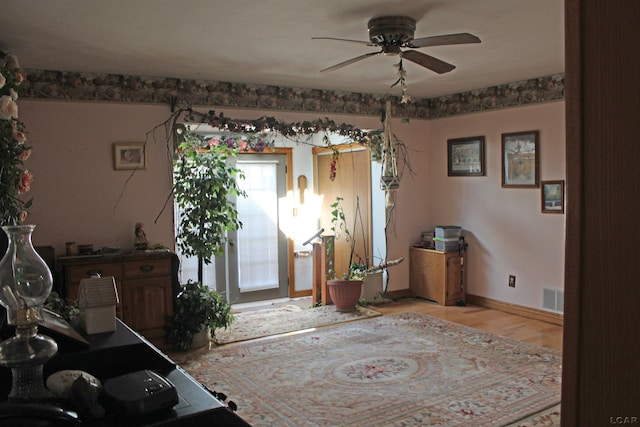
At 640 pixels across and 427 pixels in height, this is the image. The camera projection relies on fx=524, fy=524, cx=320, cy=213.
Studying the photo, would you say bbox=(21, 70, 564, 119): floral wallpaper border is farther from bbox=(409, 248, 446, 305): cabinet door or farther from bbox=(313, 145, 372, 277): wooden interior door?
bbox=(409, 248, 446, 305): cabinet door

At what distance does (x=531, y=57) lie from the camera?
4.34 m

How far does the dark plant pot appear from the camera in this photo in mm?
5809

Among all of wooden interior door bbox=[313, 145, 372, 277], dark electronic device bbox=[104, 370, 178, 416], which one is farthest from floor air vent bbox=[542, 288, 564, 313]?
dark electronic device bbox=[104, 370, 178, 416]

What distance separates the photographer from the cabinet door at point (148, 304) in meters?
4.35

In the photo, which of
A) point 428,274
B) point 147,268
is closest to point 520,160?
point 428,274

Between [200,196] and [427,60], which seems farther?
[200,196]

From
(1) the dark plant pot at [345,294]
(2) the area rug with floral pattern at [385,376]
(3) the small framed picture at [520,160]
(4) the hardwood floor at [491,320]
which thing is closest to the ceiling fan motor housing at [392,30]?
(2) the area rug with floral pattern at [385,376]

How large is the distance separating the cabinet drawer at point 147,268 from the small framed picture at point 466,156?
3.55 m

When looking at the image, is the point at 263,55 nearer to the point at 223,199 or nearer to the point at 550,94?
the point at 223,199

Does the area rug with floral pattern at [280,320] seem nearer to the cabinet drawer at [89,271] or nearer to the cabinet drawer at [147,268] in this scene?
the cabinet drawer at [147,268]

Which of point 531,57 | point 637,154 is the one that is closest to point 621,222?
point 637,154

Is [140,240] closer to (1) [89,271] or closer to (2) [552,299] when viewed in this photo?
(1) [89,271]

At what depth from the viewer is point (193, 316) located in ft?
14.9

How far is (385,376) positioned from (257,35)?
2.58 meters
